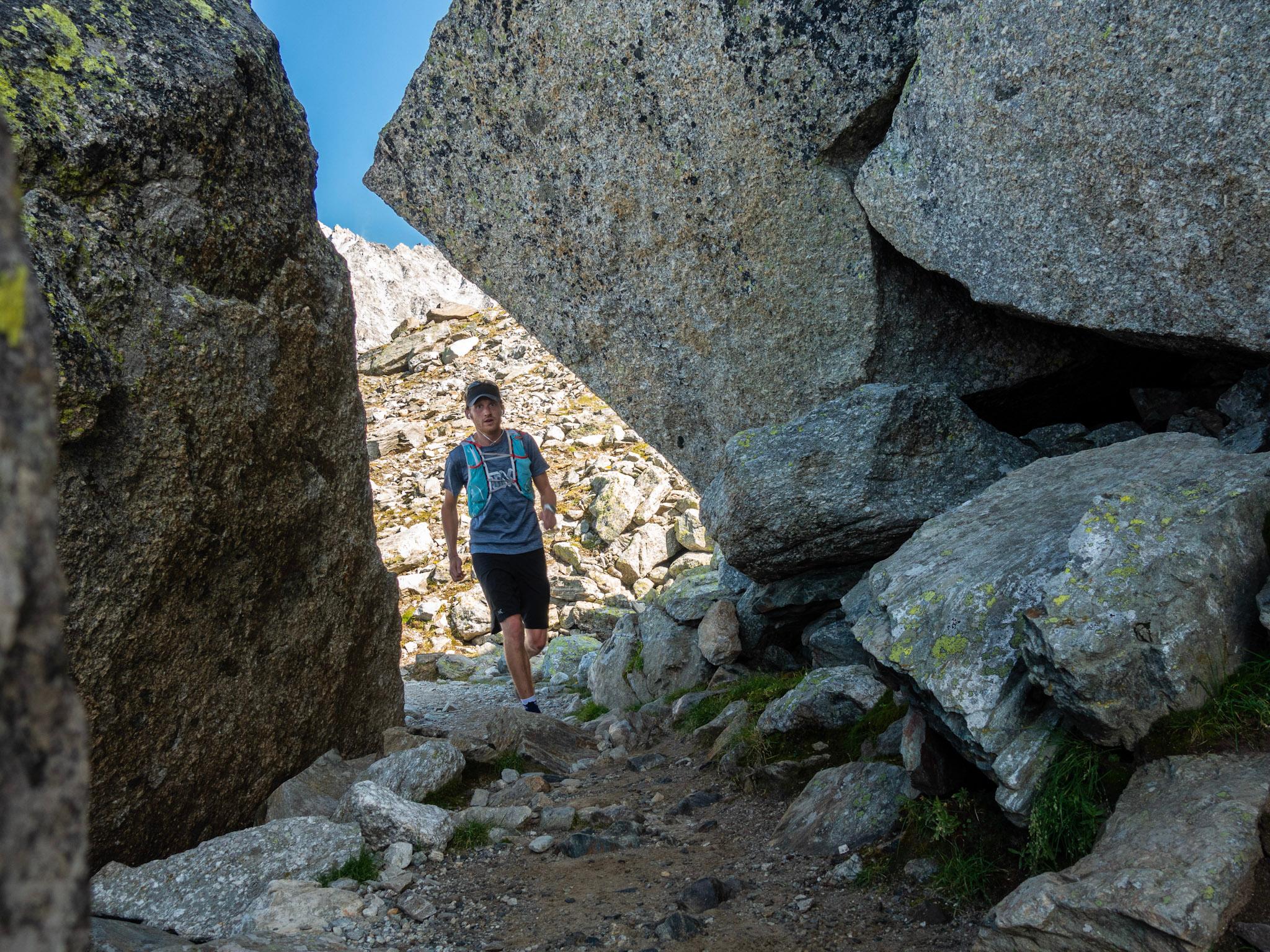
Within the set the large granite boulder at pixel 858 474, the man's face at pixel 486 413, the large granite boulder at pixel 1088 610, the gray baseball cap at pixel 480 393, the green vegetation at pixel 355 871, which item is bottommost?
the green vegetation at pixel 355 871

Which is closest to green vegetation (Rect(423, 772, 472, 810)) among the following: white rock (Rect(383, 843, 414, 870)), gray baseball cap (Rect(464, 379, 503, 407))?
white rock (Rect(383, 843, 414, 870))

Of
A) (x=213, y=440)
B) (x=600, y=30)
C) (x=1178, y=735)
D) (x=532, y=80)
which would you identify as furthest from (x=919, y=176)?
(x=213, y=440)

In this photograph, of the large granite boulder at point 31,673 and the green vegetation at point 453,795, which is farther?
the green vegetation at point 453,795

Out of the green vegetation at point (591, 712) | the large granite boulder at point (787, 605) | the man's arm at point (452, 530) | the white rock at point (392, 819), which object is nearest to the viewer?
the white rock at point (392, 819)

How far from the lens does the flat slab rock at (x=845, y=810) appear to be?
5301 millimetres

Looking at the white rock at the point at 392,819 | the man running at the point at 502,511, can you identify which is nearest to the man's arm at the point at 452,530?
the man running at the point at 502,511

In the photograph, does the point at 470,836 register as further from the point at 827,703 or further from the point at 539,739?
the point at 827,703

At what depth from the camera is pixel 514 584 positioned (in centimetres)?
1023

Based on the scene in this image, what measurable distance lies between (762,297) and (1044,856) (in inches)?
234

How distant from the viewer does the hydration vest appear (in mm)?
9867

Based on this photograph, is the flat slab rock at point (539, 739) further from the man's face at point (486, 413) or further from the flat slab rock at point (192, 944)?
the flat slab rock at point (192, 944)

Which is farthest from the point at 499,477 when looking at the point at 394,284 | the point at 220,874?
the point at 394,284

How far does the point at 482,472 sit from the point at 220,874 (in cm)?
501

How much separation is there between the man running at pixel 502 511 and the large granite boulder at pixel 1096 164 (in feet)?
14.9
